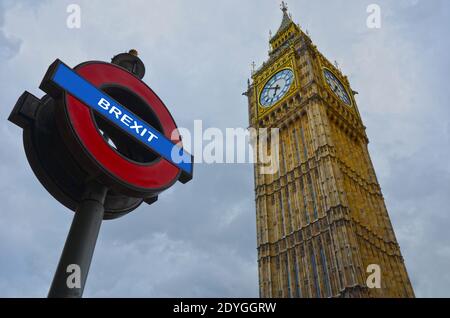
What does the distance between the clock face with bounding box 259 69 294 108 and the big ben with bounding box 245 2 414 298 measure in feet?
0.53

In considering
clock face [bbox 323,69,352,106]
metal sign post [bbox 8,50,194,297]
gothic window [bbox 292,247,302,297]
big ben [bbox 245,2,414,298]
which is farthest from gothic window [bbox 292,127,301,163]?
metal sign post [bbox 8,50,194,297]

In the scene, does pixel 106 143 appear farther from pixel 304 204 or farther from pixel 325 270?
pixel 304 204

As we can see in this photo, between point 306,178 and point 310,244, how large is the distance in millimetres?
7913

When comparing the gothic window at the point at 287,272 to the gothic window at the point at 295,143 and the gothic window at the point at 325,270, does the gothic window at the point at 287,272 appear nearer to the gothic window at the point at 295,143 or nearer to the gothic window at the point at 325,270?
the gothic window at the point at 325,270

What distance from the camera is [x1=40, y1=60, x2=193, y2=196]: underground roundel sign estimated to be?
8734mm

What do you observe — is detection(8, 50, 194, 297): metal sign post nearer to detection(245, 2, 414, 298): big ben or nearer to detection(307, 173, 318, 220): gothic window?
detection(245, 2, 414, 298): big ben

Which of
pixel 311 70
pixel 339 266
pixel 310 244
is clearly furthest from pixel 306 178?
pixel 311 70

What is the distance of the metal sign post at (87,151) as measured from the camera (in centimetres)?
856

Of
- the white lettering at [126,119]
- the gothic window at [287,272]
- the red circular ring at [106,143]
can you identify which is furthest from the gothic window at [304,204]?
the white lettering at [126,119]

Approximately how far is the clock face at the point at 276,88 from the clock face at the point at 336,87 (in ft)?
16.3

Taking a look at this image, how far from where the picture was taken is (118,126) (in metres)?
9.50

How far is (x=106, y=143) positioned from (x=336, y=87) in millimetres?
50703
